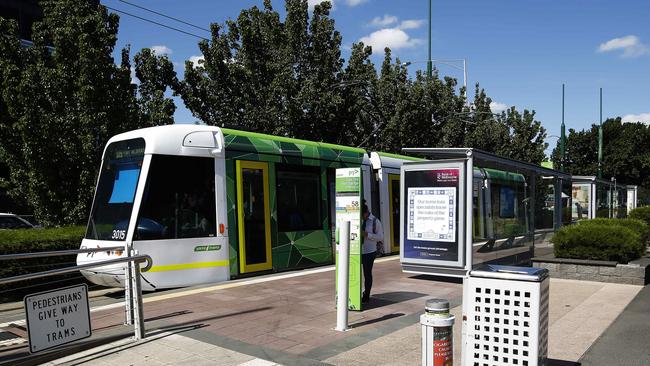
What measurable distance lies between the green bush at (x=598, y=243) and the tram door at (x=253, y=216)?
21.3 feet

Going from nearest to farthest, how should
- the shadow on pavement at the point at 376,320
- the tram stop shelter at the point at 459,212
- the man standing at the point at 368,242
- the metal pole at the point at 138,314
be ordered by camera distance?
the metal pole at the point at 138,314, the shadow on pavement at the point at 376,320, the man standing at the point at 368,242, the tram stop shelter at the point at 459,212

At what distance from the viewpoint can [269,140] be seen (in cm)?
1126

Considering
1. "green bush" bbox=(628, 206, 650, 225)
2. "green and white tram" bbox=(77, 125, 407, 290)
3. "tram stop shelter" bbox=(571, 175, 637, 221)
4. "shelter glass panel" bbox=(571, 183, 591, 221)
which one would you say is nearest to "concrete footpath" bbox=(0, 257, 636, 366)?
"green and white tram" bbox=(77, 125, 407, 290)

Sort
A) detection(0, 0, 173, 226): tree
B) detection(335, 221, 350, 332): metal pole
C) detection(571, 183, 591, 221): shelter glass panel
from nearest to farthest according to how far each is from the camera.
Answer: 1. detection(335, 221, 350, 332): metal pole
2. detection(0, 0, 173, 226): tree
3. detection(571, 183, 591, 221): shelter glass panel

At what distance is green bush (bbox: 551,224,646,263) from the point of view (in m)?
10.9

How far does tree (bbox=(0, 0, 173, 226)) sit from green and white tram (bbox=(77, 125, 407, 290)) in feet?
10.5

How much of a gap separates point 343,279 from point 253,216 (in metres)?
4.20

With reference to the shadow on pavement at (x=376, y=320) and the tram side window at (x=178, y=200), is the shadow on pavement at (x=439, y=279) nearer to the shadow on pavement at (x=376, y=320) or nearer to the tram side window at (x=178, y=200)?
the shadow on pavement at (x=376, y=320)

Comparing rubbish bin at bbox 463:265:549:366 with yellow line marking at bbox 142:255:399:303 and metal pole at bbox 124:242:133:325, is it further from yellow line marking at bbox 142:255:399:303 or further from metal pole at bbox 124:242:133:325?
yellow line marking at bbox 142:255:399:303

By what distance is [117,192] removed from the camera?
943 centimetres

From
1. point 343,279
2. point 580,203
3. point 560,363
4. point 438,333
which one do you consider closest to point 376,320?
point 343,279

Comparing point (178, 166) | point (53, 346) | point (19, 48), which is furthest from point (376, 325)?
point (19, 48)

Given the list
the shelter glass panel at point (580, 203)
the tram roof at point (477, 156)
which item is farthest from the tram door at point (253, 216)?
the shelter glass panel at point (580, 203)

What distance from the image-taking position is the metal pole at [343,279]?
6.76 meters
